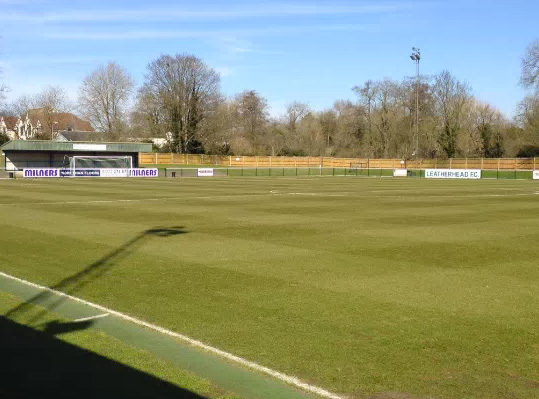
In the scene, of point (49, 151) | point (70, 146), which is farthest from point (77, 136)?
point (49, 151)

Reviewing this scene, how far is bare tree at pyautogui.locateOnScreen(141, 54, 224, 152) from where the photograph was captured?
9762cm

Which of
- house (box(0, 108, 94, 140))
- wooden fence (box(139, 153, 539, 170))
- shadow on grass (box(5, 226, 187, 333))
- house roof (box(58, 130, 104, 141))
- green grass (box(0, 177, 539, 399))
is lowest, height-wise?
green grass (box(0, 177, 539, 399))

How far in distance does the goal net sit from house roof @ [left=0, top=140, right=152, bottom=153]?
220 cm

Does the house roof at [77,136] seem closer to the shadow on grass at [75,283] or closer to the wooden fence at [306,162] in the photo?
the wooden fence at [306,162]

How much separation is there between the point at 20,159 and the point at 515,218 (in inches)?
2358

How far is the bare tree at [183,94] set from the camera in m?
97.6

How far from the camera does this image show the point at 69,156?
Answer: 226 feet

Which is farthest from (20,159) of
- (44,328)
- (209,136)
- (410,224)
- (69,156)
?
(44,328)

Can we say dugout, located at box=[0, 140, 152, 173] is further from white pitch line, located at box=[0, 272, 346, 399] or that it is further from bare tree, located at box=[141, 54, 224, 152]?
white pitch line, located at box=[0, 272, 346, 399]

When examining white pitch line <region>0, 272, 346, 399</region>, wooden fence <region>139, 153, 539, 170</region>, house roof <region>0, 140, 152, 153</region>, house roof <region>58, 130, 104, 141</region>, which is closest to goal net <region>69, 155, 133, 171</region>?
house roof <region>0, 140, 152, 153</region>

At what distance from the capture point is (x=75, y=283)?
32.6 ft

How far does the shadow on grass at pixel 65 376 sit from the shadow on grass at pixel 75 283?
0.74m

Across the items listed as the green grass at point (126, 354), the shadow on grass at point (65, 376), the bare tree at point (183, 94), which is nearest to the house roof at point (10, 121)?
the bare tree at point (183, 94)

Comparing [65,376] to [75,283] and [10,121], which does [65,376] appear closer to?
[75,283]
